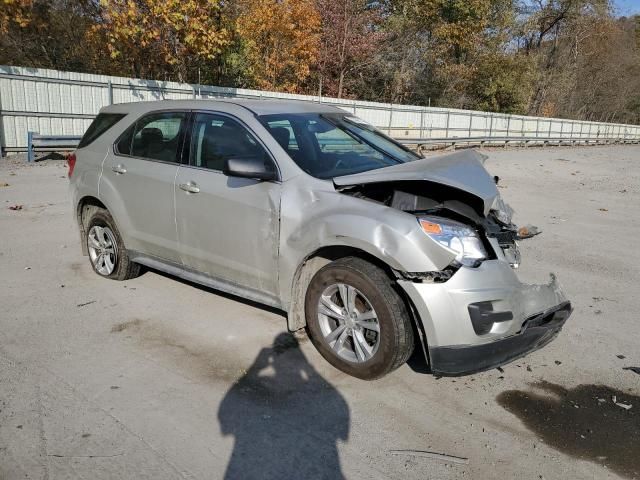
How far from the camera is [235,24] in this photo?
918 inches

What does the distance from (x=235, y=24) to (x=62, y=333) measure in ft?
71.2

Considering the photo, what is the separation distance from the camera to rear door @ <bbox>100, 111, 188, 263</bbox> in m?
4.54

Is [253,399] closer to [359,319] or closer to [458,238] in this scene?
[359,319]

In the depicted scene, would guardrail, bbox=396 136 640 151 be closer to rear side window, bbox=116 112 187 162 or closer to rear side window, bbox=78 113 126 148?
rear side window, bbox=78 113 126 148

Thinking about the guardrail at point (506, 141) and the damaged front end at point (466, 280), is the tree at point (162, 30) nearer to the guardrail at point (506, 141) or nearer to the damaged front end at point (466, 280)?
the guardrail at point (506, 141)

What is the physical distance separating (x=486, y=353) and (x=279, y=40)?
91.8ft

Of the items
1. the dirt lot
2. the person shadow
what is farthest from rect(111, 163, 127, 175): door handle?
the person shadow

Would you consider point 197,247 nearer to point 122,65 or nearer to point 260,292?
point 260,292

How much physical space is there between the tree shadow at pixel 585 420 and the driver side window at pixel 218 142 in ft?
8.18

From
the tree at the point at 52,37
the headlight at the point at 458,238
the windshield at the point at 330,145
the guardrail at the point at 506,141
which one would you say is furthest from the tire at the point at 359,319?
the tree at the point at 52,37

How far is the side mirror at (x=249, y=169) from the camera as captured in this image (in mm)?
3717

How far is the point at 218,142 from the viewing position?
4297mm

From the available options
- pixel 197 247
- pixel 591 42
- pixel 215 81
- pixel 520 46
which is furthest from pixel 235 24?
pixel 591 42

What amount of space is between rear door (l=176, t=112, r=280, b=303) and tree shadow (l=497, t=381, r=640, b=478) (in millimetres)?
1875
